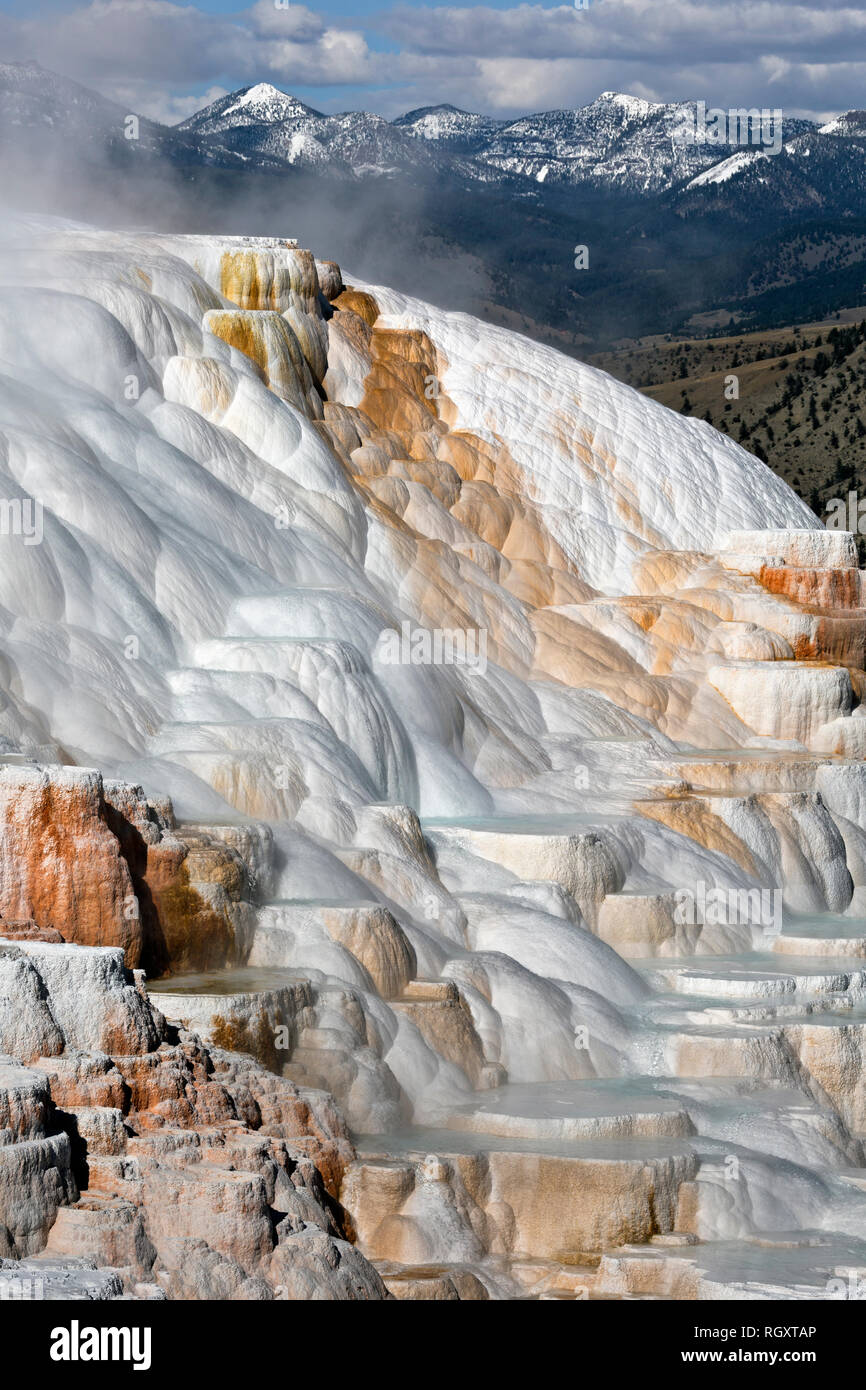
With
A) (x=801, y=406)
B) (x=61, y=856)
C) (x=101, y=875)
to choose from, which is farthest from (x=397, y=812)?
(x=801, y=406)

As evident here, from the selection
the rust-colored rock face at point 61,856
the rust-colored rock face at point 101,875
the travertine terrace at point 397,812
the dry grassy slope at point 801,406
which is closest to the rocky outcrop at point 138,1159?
the travertine terrace at point 397,812

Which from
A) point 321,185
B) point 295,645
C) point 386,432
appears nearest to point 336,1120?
point 295,645

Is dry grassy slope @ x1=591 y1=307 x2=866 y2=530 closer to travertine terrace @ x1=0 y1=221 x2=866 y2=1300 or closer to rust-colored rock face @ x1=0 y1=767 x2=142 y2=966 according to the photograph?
travertine terrace @ x1=0 y1=221 x2=866 y2=1300

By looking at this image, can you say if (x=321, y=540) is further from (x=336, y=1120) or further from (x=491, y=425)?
(x=336, y=1120)

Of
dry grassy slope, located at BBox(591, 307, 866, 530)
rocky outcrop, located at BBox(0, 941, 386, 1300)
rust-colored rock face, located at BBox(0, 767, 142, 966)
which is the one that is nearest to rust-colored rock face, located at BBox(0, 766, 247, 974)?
rust-colored rock face, located at BBox(0, 767, 142, 966)

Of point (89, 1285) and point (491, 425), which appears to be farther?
point (491, 425)

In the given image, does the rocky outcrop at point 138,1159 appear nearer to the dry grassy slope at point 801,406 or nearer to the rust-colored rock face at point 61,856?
the rust-colored rock face at point 61,856
